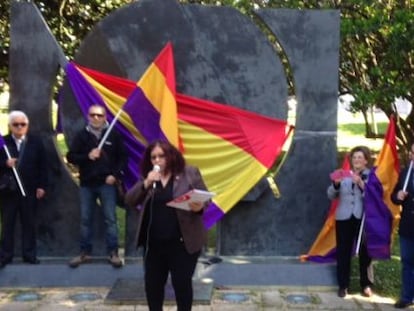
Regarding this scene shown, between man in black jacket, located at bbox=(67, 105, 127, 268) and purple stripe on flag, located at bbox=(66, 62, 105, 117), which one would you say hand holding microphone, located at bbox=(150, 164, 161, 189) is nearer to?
man in black jacket, located at bbox=(67, 105, 127, 268)

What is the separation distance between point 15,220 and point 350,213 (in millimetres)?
3349

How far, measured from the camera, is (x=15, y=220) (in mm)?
6461

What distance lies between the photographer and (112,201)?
643cm

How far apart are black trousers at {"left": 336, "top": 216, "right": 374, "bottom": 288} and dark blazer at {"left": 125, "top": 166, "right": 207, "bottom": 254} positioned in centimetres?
198

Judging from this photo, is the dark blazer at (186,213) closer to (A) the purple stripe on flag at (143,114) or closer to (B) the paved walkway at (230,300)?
(B) the paved walkway at (230,300)

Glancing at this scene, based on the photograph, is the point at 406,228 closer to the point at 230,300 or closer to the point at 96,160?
the point at 230,300

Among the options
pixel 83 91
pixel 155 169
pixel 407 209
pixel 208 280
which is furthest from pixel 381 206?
pixel 83 91

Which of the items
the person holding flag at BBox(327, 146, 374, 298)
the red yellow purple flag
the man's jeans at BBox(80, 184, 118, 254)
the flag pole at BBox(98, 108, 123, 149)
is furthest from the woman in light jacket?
the red yellow purple flag

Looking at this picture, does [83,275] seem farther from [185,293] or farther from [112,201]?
[185,293]

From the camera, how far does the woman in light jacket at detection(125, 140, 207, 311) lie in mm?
4484

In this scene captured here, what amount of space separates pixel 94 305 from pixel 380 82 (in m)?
6.04

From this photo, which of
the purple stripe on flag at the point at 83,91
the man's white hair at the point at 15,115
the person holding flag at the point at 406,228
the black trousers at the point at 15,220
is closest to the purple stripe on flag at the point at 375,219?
the person holding flag at the point at 406,228

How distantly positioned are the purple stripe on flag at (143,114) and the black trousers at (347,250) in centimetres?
202

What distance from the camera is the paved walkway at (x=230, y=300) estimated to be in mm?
5824
